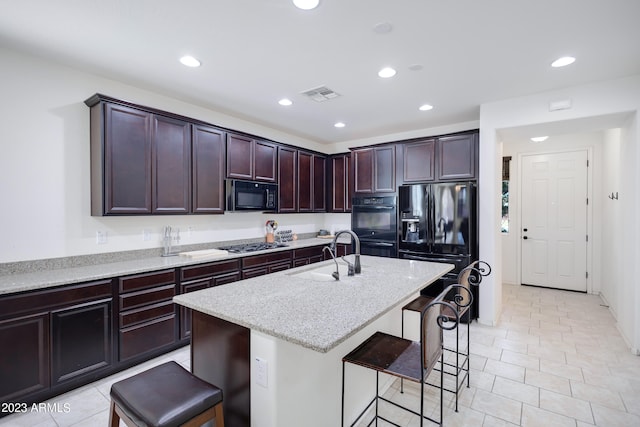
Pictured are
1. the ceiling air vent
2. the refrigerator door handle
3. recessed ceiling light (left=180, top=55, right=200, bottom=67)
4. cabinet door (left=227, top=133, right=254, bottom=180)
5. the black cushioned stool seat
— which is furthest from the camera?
the refrigerator door handle

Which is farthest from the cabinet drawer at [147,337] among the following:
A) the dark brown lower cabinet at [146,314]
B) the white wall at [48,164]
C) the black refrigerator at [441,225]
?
the black refrigerator at [441,225]

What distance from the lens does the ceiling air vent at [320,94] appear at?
325 centimetres

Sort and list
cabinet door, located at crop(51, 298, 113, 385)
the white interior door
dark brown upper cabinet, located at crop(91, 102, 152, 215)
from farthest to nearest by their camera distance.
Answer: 1. the white interior door
2. dark brown upper cabinet, located at crop(91, 102, 152, 215)
3. cabinet door, located at crop(51, 298, 113, 385)

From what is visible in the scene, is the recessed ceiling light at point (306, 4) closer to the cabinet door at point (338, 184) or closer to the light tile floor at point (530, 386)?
the light tile floor at point (530, 386)

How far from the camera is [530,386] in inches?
96.7

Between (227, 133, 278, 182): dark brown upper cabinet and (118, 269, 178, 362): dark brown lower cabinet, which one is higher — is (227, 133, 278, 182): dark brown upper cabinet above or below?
above

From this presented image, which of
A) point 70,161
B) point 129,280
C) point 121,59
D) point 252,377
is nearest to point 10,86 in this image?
point 70,161

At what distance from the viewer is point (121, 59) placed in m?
2.60

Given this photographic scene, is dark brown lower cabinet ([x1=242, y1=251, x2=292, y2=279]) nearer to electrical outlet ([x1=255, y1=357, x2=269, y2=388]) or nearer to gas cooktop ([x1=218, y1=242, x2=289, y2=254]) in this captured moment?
gas cooktop ([x1=218, y1=242, x2=289, y2=254])

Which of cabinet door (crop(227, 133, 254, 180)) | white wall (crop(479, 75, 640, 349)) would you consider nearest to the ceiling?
white wall (crop(479, 75, 640, 349))

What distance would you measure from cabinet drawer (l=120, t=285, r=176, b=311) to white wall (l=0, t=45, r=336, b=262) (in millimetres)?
674

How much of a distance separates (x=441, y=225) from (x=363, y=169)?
154cm

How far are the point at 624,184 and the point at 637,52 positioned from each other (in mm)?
1476

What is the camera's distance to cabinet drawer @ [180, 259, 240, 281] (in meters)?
3.05
